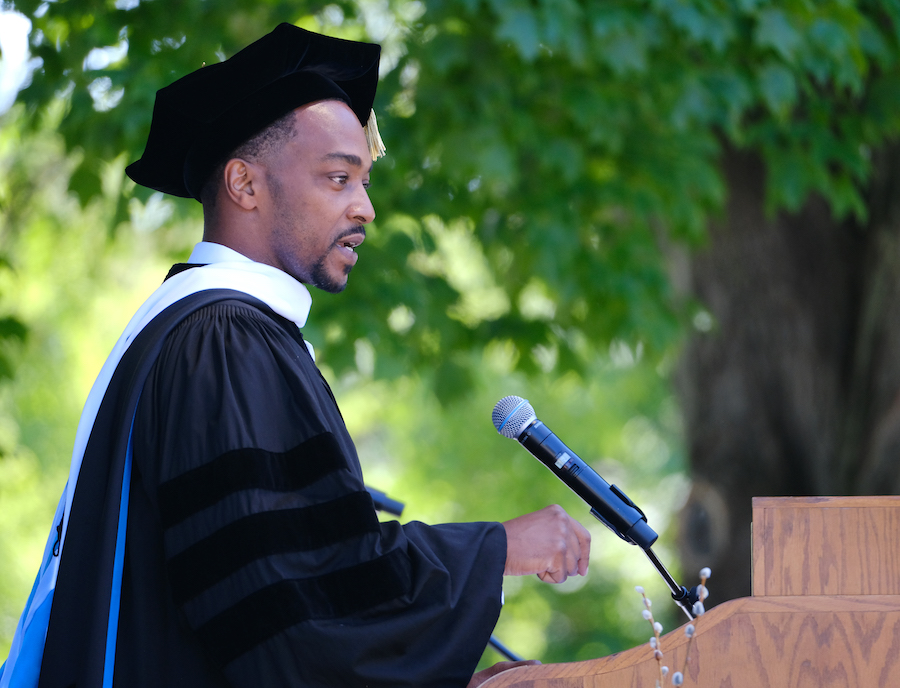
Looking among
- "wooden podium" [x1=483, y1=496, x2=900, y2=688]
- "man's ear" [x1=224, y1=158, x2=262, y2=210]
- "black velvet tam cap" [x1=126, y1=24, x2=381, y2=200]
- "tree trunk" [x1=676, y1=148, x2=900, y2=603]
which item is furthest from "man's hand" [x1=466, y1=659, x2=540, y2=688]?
"tree trunk" [x1=676, y1=148, x2=900, y2=603]

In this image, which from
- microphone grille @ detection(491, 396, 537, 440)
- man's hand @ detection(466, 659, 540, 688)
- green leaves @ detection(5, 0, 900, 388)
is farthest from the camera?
green leaves @ detection(5, 0, 900, 388)

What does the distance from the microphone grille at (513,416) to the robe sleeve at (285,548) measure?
0.77 feet

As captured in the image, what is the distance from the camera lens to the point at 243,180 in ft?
7.10

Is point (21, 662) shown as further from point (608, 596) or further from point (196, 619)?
point (608, 596)

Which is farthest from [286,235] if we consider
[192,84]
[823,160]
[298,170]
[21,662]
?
[823,160]

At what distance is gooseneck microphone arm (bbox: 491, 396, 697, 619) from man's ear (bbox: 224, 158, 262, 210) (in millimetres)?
744

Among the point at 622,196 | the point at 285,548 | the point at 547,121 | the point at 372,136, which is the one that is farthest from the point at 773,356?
the point at 285,548

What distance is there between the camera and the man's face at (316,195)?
2.15 m

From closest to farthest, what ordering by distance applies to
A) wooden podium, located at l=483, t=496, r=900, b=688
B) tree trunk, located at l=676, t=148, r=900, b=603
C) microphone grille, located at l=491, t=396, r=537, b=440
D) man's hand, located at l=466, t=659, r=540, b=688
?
wooden podium, located at l=483, t=496, r=900, b=688
man's hand, located at l=466, t=659, r=540, b=688
microphone grille, located at l=491, t=396, r=537, b=440
tree trunk, located at l=676, t=148, r=900, b=603

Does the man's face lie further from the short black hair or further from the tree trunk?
the tree trunk

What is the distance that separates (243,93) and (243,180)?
20cm

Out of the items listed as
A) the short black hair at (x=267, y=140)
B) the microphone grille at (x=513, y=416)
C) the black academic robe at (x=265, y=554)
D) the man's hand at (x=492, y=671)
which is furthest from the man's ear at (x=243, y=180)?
the man's hand at (x=492, y=671)

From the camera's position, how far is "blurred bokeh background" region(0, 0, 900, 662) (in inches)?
169

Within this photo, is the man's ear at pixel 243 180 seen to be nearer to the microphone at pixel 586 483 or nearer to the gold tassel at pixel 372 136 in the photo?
the gold tassel at pixel 372 136
